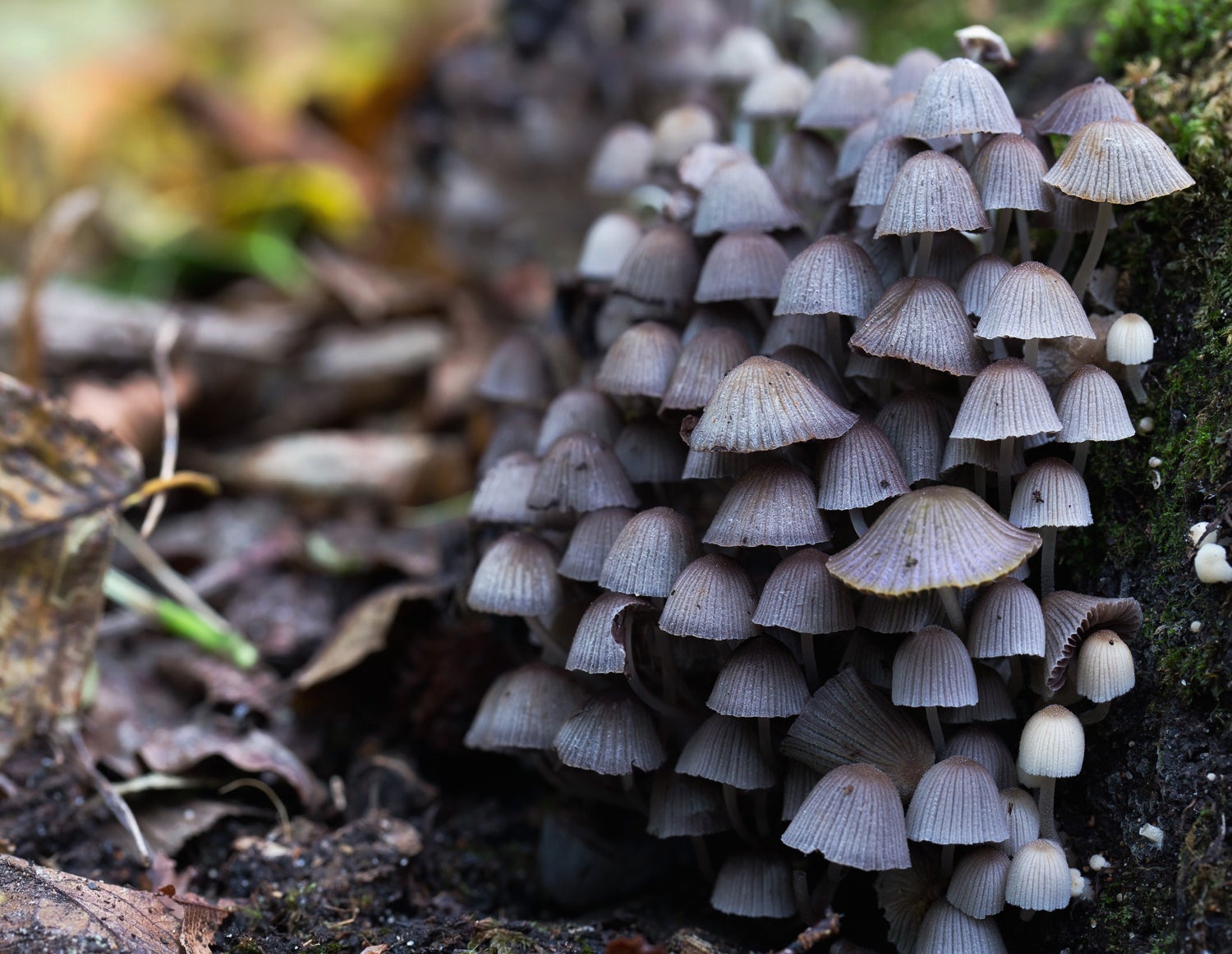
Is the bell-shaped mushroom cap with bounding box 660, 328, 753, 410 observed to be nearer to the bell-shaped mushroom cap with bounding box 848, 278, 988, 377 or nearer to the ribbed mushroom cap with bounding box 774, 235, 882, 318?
the ribbed mushroom cap with bounding box 774, 235, 882, 318

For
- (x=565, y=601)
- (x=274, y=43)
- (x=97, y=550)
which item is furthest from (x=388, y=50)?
(x=565, y=601)

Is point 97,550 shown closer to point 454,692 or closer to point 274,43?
point 454,692

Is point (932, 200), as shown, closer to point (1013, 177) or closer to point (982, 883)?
point (1013, 177)

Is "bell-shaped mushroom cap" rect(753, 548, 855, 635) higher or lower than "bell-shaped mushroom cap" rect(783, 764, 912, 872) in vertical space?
higher

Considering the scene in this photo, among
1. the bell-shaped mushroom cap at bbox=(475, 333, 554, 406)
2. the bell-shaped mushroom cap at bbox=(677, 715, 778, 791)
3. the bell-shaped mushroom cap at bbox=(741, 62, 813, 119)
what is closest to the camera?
the bell-shaped mushroom cap at bbox=(677, 715, 778, 791)

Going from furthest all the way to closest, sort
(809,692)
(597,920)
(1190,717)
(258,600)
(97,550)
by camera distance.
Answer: (258,600) < (97,550) < (597,920) < (809,692) < (1190,717)

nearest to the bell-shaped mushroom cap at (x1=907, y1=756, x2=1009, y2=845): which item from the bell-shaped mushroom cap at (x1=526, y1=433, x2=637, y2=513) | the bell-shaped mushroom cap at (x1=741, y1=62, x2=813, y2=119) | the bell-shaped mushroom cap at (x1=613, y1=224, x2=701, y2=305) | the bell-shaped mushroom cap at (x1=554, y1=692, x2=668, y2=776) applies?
the bell-shaped mushroom cap at (x1=554, y1=692, x2=668, y2=776)
